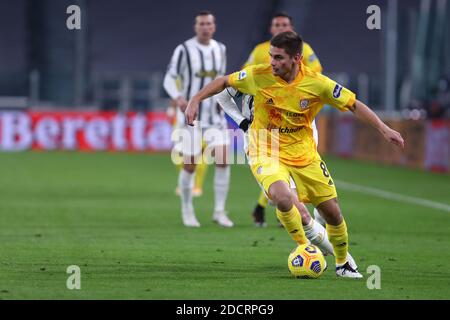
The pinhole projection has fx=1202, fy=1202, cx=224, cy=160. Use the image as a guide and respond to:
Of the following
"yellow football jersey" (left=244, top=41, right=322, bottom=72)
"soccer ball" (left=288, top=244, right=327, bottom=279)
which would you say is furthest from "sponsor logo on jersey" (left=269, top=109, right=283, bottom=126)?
"yellow football jersey" (left=244, top=41, right=322, bottom=72)

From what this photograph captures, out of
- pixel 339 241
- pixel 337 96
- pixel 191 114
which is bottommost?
pixel 339 241

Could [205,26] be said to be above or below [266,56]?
above

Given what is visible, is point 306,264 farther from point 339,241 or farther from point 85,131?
point 85,131

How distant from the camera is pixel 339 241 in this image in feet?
29.3

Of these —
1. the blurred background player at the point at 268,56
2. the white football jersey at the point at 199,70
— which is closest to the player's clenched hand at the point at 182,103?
the white football jersey at the point at 199,70

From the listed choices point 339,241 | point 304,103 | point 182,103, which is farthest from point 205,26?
point 339,241

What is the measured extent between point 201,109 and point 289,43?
16.4ft

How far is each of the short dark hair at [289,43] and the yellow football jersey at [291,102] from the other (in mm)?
292

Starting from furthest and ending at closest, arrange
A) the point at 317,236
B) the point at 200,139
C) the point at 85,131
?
the point at 85,131 → the point at 200,139 → the point at 317,236

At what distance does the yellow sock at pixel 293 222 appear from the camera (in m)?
8.88

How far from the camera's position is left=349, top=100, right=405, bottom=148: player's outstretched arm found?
845 centimetres

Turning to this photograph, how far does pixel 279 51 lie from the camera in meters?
8.69

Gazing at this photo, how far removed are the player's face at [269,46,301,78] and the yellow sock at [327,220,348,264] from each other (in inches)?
47.9
